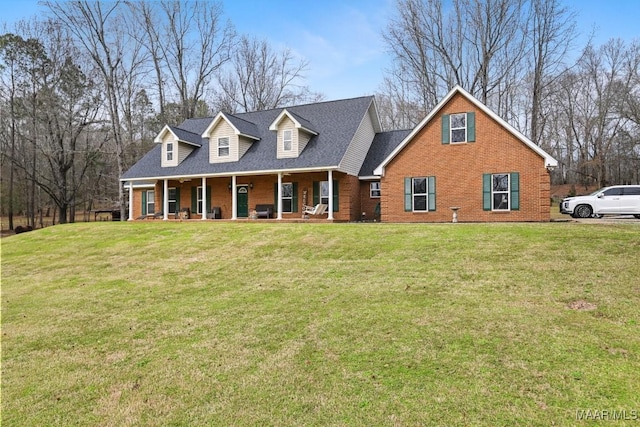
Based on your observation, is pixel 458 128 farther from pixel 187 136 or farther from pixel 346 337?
pixel 187 136

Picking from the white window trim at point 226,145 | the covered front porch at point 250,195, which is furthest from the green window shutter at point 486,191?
the white window trim at point 226,145

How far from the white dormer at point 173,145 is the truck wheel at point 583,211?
70.1ft

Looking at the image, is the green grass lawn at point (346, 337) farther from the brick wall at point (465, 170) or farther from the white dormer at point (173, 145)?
the white dormer at point (173, 145)

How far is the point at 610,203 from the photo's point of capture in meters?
16.3

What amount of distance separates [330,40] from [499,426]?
61.9ft

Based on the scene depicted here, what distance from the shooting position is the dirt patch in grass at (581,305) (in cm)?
580

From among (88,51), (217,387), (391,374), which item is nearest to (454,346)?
(391,374)

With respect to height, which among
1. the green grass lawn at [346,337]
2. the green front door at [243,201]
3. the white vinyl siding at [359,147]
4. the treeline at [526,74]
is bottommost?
the green grass lawn at [346,337]

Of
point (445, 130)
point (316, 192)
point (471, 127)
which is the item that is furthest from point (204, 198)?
point (471, 127)

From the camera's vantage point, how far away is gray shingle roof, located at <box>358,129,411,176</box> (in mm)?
21328

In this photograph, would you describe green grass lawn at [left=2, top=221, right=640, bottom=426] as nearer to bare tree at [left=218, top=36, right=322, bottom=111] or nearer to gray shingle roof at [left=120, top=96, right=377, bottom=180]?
gray shingle roof at [left=120, top=96, right=377, bottom=180]

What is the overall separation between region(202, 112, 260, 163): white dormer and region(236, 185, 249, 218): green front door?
1718mm

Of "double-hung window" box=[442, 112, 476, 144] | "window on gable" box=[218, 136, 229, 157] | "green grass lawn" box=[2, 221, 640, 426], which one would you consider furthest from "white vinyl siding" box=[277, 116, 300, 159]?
"green grass lawn" box=[2, 221, 640, 426]

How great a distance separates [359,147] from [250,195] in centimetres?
683
